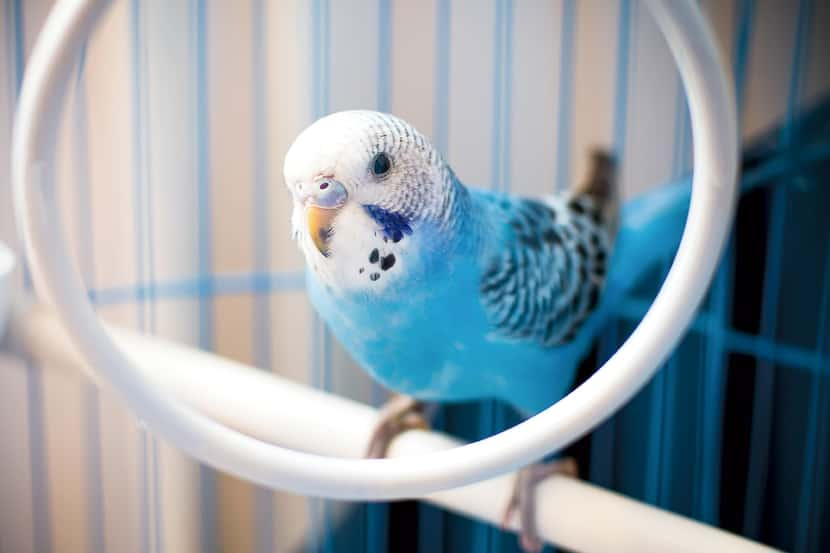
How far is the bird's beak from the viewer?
0.34 m

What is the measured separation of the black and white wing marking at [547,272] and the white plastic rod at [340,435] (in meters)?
0.13

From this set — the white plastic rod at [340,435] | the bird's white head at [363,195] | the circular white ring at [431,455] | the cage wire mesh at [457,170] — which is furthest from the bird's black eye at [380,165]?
the cage wire mesh at [457,170]

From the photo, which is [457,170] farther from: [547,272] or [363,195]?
[363,195]

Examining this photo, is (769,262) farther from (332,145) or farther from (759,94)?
(332,145)

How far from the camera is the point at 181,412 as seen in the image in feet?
1.20

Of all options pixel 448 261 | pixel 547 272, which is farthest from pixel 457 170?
pixel 448 261

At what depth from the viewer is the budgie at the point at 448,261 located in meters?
0.36

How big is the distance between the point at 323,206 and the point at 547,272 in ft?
0.92

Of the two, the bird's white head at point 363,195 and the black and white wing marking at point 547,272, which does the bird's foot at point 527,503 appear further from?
the bird's white head at point 363,195

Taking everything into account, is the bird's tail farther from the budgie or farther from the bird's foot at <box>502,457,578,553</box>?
the bird's foot at <box>502,457,578,553</box>

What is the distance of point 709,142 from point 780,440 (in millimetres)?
579

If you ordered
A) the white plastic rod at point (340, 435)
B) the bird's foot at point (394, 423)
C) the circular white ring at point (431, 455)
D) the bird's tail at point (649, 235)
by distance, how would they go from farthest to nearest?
the bird's tail at point (649, 235)
the bird's foot at point (394, 423)
the white plastic rod at point (340, 435)
the circular white ring at point (431, 455)

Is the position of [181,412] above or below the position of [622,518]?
above

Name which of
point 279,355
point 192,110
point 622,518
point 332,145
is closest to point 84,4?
point 332,145
